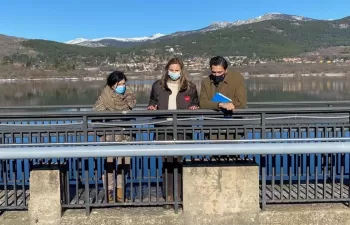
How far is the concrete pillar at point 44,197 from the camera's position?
14.8 ft

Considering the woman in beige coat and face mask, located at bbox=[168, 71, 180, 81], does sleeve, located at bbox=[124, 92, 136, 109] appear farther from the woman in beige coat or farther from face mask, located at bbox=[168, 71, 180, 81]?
face mask, located at bbox=[168, 71, 180, 81]

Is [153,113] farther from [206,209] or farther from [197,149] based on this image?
[197,149]

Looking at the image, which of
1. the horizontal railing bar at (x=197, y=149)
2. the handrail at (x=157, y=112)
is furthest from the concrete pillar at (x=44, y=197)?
the horizontal railing bar at (x=197, y=149)

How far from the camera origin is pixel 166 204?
480cm

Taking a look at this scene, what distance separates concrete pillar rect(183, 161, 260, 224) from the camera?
4.45 m

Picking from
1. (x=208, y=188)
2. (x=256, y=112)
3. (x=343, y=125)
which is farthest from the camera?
(x=343, y=125)

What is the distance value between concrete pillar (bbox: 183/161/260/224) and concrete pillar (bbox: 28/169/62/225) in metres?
1.22

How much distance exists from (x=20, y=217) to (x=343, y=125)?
11.2 ft

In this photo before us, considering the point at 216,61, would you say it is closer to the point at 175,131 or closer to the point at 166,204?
the point at 175,131

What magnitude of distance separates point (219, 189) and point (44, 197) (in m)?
1.64

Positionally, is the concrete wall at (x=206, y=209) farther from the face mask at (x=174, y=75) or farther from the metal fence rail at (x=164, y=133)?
the face mask at (x=174, y=75)

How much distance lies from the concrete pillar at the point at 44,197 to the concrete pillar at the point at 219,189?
122 centimetres

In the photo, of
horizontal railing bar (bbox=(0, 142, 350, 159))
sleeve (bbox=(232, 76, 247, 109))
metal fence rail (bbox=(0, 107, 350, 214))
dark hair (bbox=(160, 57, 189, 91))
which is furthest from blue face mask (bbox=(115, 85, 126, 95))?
horizontal railing bar (bbox=(0, 142, 350, 159))

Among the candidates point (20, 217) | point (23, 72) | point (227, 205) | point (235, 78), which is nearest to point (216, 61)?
point (235, 78)
